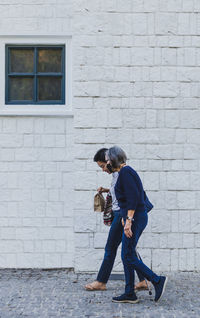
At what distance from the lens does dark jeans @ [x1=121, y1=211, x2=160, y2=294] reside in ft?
20.6

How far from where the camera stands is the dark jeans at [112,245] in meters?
6.80

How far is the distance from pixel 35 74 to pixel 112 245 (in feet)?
9.45

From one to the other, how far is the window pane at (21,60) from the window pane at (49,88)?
248 mm

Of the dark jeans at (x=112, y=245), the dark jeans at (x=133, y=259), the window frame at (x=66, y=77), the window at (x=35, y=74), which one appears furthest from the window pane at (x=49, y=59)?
the dark jeans at (x=133, y=259)

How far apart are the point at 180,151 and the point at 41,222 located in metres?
2.25

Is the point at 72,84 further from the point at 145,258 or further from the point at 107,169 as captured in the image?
the point at 145,258

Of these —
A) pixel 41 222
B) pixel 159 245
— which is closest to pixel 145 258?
pixel 159 245

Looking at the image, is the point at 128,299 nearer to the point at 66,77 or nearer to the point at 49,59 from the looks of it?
the point at 66,77

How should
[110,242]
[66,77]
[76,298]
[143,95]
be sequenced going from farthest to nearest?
[66,77], [143,95], [110,242], [76,298]

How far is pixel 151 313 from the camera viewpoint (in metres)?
6.05

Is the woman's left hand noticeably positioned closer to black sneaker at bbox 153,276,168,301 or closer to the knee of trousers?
the knee of trousers

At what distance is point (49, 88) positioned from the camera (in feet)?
27.1

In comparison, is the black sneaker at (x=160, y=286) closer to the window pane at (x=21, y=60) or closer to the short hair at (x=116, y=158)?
the short hair at (x=116, y=158)

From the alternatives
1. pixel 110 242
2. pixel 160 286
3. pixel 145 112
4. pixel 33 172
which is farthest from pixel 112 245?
pixel 145 112
